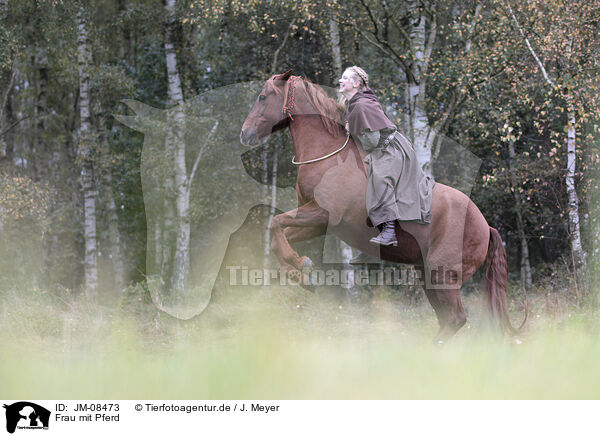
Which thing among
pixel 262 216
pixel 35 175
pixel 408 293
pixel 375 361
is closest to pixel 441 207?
pixel 375 361

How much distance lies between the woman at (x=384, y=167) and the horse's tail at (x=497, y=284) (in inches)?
36.7

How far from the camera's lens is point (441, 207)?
5.60m

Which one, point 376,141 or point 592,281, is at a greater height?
point 376,141

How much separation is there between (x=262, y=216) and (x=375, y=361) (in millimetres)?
11170

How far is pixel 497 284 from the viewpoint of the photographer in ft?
18.9

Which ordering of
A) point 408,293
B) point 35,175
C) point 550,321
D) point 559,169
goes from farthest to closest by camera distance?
point 35,175 < point 559,169 < point 408,293 < point 550,321

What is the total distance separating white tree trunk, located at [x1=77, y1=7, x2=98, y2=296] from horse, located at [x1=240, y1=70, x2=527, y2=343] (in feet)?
29.9

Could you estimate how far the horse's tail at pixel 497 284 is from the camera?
Result: 5.66 metres

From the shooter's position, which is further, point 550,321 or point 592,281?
point 592,281

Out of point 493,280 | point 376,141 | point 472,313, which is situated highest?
point 376,141

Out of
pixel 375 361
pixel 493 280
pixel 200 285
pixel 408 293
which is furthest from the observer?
pixel 408 293

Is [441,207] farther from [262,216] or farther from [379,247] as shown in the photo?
[262,216]
